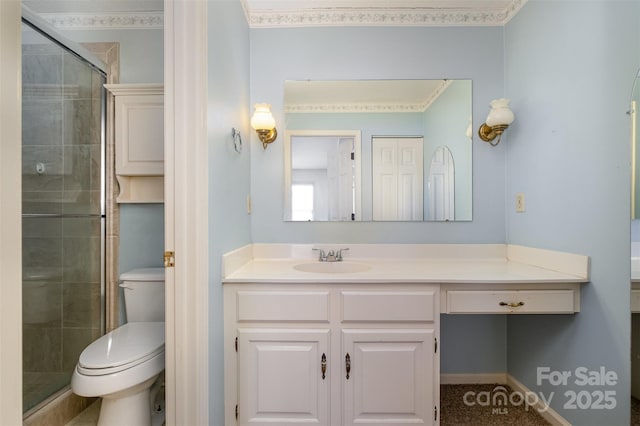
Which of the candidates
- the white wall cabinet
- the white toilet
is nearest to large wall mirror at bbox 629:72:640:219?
the white toilet

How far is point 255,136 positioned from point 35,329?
1619 mm

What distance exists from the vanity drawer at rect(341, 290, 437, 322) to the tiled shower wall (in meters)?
1.59

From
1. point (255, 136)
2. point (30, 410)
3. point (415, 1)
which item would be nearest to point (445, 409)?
point (255, 136)

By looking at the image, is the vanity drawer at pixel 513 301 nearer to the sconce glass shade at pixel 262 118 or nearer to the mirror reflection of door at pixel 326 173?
the mirror reflection of door at pixel 326 173

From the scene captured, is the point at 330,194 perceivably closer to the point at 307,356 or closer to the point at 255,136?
the point at 255,136

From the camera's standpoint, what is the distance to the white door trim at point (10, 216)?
598mm

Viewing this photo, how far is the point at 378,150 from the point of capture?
2.05 meters

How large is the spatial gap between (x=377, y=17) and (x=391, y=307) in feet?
5.88

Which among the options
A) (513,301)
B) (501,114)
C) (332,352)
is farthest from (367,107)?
(332,352)

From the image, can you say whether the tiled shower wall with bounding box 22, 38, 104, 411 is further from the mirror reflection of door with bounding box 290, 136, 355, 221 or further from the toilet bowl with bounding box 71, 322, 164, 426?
the mirror reflection of door with bounding box 290, 136, 355, 221

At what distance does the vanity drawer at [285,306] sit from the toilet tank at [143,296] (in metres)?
0.69

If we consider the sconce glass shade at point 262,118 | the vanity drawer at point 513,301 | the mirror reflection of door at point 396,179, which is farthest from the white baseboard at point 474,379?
the sconce glass shade at point 262,118

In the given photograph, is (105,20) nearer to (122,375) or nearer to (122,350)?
(122,350)

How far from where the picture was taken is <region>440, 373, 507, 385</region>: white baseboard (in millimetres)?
2051
